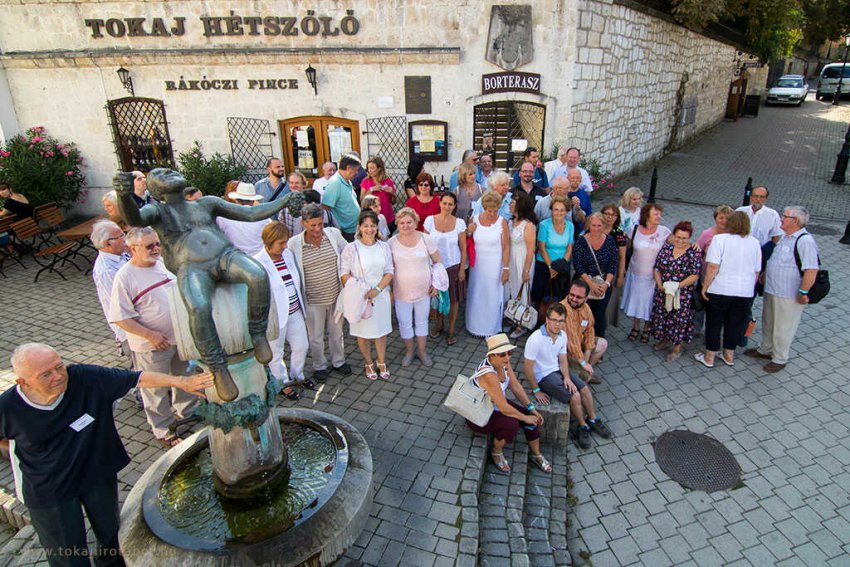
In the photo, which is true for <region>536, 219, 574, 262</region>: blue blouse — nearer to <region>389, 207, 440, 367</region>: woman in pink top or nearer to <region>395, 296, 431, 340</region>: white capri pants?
<region>389, 207, 440, 367</region>: woman in pink top

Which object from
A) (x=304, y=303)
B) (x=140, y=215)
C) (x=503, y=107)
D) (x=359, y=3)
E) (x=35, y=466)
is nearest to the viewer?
(x=140, y=215)

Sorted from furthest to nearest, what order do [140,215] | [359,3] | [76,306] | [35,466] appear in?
1. [359,3]
2. [76,306]
3. [35,466]
4. [140,215]

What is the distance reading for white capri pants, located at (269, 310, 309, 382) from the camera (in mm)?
5438

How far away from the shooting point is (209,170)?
11.4m

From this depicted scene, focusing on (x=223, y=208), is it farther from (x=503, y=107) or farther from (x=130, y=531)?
(x=503, y=107)

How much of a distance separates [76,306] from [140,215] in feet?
21.4

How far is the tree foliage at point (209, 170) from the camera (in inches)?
447

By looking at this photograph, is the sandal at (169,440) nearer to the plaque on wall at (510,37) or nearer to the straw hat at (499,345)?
the straw hat at (499,345)

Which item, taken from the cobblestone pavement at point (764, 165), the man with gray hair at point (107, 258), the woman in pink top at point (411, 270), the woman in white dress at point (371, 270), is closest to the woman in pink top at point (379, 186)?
the woman in pink top at point (411, 270)

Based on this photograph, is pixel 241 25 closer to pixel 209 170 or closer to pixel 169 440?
pixel 209 170

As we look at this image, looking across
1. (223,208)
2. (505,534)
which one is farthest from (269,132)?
(505,534)

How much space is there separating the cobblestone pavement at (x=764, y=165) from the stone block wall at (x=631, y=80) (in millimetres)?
974

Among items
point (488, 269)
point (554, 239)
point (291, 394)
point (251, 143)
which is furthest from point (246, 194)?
point (251, 143)

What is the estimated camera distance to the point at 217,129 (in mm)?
11773
